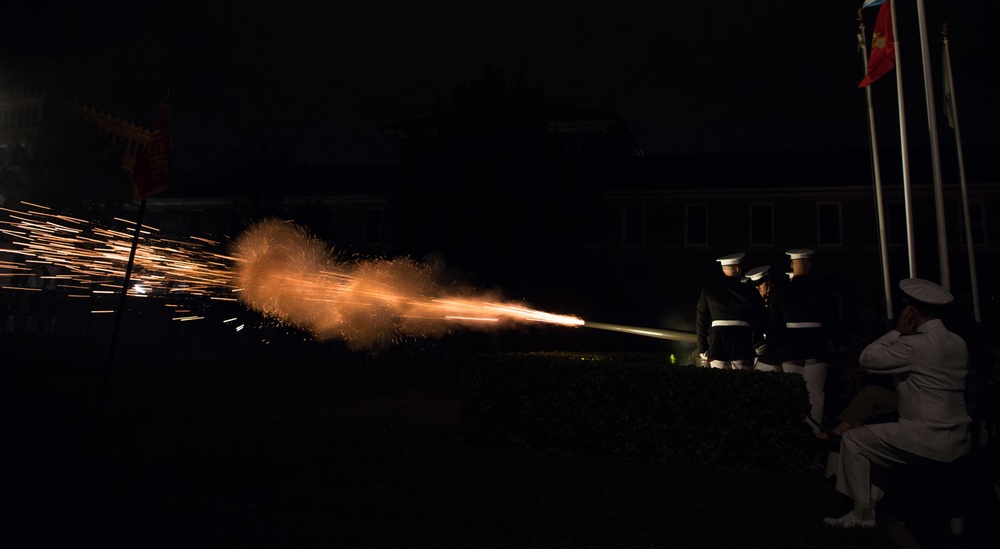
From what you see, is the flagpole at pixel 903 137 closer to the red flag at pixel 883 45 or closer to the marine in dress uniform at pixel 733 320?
the red flag at pixel 883 45

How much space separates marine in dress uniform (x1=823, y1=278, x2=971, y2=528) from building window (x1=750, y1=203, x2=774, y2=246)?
29.4 m

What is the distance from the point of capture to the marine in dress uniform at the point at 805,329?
9.46 meters

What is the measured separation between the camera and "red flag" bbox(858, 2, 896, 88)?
13.2 metres

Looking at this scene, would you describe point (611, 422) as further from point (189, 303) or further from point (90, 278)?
point (90, 278)

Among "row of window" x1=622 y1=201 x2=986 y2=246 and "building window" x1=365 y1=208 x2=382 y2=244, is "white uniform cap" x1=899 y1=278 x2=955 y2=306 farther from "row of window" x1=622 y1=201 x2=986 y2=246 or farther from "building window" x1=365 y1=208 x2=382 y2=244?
"building window" x1=365 y1=208 x2=382 y2=244

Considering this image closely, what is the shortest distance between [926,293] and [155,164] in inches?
345

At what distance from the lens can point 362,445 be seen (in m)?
8.84

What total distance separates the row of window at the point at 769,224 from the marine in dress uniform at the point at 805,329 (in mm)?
25285

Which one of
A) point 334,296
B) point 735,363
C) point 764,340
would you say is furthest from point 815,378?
point 334,296

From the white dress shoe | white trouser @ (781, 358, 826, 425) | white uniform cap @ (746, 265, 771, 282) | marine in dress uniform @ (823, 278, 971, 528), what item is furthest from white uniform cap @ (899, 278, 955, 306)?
white uniform cap @ (746, 265, 771, 282)

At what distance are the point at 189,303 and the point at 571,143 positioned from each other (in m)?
21.1

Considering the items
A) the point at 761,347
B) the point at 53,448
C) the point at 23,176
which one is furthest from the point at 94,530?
the point at 23,176

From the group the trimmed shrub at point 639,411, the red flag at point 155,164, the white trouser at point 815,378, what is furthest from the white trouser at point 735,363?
the red flag at point 155,164

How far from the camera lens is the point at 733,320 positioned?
9930 mm
